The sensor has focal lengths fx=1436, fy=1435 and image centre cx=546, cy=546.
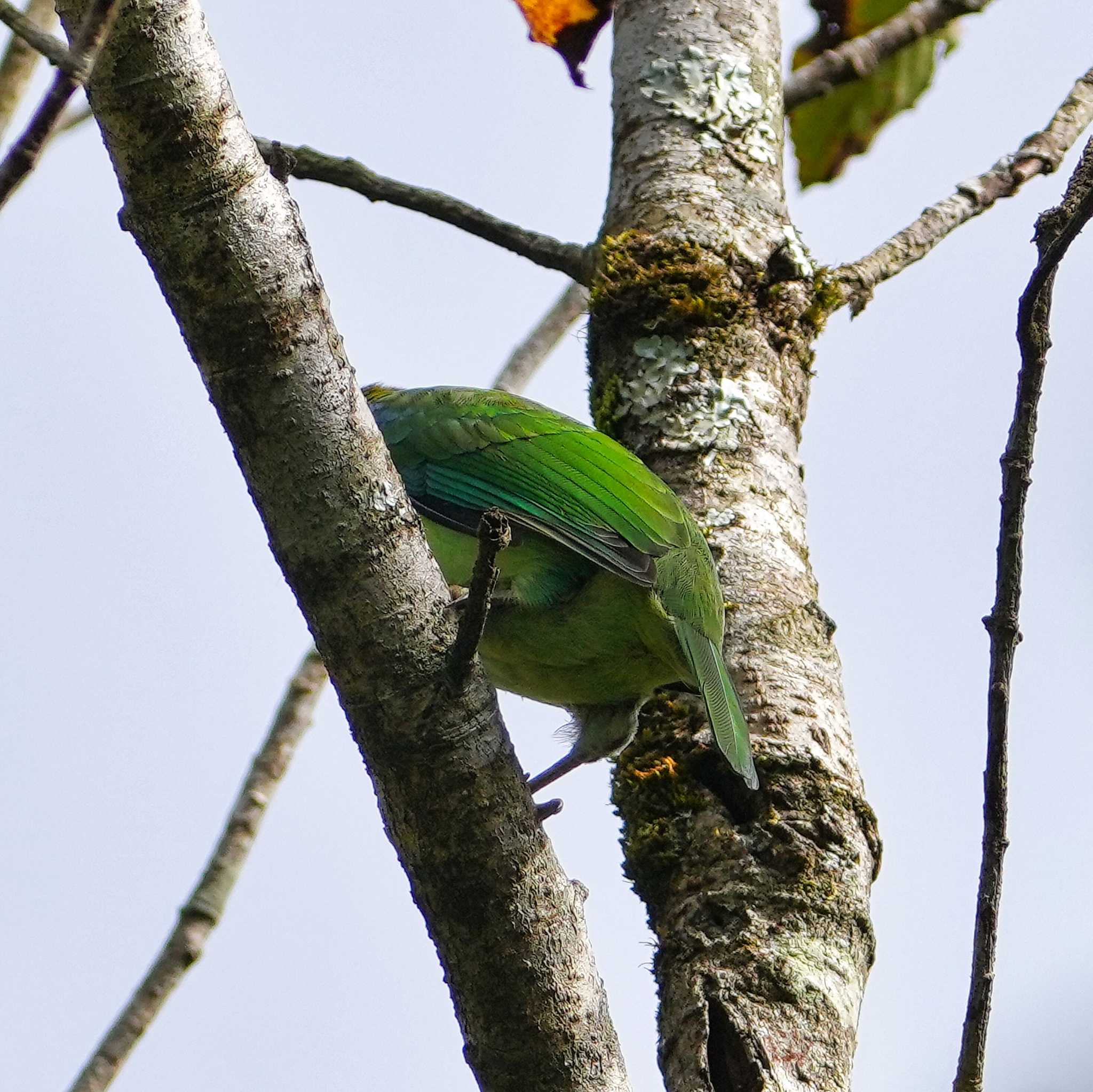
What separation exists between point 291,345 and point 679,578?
131 centimetres

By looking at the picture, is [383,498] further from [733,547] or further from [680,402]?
[680,402]

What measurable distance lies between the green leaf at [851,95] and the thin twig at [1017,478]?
244 cm

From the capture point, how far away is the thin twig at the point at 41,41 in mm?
1312

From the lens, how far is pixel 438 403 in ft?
12.7

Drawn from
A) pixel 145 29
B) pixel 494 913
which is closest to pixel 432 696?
pixel 494 913

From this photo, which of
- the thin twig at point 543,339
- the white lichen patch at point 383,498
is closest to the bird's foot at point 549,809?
the white lichen patch at point 383,498

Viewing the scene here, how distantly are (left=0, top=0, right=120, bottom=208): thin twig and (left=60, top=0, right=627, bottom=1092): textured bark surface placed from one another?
591 millimetres

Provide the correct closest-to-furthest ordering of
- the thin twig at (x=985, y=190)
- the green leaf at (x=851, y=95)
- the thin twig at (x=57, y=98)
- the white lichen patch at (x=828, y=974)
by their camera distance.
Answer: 1. the thin twig at (x=57, y=98)
2. the white lichen patch at (x=828, y=974)
3. the thin twig at (x=985, y=190)
4. the green leaf at (x=851, y=95)

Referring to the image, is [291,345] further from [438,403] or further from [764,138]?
[764,138]

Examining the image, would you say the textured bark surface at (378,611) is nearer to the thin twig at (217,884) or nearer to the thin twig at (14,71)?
the thin twig at (217,884)

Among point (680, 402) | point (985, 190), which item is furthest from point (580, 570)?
point (985, 190)

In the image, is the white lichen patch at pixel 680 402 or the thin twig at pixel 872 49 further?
the thin twig at pixel 872 49

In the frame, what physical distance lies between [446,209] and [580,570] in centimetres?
112

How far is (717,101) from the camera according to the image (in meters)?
3.82
